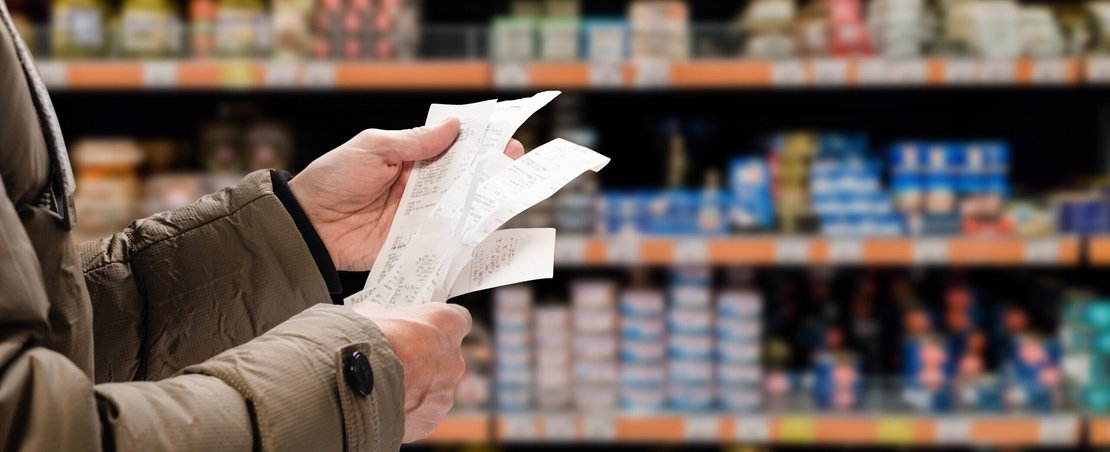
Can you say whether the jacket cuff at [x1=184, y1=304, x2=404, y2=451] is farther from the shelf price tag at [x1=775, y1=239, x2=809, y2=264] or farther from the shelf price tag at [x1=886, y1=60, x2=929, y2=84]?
the shelf price tag at [x1=886, y1=60, x2=929, y2=84]

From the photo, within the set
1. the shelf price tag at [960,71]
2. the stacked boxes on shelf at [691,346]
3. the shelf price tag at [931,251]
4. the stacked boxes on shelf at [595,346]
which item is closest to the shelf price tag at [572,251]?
the stacked boxes on shelf at [595,346]

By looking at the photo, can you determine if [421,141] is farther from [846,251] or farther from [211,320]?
[846,251]

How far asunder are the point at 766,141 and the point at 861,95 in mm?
482

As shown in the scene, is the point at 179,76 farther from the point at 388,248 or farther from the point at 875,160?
the point at 875,160

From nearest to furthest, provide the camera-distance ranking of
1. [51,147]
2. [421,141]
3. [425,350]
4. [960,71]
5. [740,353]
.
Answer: [51,147] < [425,350] < [421,141] < [960,71] < [740,353]

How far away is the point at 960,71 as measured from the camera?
217 cm

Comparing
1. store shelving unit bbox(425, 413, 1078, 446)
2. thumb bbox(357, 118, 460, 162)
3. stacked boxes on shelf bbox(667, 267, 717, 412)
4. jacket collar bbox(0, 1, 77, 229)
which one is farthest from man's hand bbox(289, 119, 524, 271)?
stacked boxes on shelf bbox(667, 267, 717, 412)

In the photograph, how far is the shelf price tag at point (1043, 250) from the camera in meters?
2.17

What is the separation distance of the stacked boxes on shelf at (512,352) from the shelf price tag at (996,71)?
3.90ft

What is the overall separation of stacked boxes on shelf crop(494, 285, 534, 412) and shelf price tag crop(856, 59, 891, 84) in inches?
37.3

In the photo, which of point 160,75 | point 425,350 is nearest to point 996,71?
point 425,350

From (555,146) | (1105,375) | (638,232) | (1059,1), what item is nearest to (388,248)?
(555,146)

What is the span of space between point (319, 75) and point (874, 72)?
4.24 feet

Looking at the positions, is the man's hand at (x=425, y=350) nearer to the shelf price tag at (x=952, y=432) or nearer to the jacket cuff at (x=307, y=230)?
the jacket cuff at (x=307, y=230)
